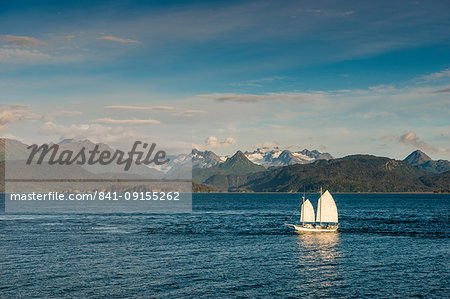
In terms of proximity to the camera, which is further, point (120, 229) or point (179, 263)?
point (120, 229)

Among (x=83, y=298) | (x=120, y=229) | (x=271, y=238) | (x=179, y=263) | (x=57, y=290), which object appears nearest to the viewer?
(x=83, y=298)

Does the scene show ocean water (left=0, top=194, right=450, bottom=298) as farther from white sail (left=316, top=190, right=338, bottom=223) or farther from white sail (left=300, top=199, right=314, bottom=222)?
white sail (left=300, top=199, right=314, bottom=222)

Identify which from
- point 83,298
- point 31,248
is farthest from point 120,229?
point 83,298

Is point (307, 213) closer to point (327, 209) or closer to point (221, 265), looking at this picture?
point (327, 209)

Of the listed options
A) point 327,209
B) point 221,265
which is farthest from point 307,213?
point 221,265

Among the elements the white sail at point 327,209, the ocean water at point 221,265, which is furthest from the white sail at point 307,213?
the ocean water at point 221,265

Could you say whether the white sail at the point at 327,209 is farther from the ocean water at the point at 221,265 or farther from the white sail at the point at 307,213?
the ocean water at the point at 221,265

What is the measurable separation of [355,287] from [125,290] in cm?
3015

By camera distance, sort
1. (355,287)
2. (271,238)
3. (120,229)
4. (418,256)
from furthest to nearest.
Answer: (120,229)
(271,238)
(418,256)
(355,287)

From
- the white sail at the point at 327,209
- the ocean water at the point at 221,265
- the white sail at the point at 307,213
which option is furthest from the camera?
the white sail at the point at 307,213

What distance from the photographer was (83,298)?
173 ft

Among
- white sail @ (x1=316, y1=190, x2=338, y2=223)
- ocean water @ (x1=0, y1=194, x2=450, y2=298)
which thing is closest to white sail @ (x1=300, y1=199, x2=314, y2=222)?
white sail @ (x1=316, y1=190, x2=338, y2=223)

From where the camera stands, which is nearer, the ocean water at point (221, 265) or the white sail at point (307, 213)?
the ocean water at point (221, 265)

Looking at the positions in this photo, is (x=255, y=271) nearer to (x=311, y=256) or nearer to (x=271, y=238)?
(x=311, y=256)
